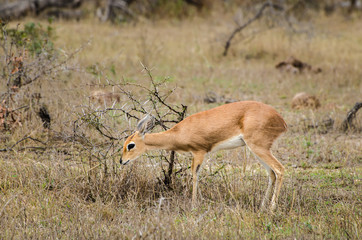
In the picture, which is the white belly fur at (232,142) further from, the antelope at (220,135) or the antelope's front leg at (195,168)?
the antelope's front leg at (195,168)

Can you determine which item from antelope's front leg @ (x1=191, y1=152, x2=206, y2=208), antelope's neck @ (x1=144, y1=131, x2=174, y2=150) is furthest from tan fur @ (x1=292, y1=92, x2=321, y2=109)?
antelope's neck @ (x1=144, y1=131, x2=174, y2=150)

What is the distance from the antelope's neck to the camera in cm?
491

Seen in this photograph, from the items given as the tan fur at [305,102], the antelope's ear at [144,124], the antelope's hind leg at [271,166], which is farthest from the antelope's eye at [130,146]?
the tan fur at [305,102]

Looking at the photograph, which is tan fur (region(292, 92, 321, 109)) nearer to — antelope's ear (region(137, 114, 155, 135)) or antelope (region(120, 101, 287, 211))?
antelope (region(120, 101, 287, 211))

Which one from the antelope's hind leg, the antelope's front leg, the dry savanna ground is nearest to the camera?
the dry savanna ground

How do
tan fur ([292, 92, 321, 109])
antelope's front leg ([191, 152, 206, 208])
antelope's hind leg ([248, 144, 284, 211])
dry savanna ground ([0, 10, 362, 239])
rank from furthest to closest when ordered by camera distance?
tan fur ([292, 92, 321, 109]) < antelope's front leg ([191, 152, 206, 208]) < antelope's hind leg ([248, 144, 284, 211]) < dry savanna ground ([0, 10, 362, 239])

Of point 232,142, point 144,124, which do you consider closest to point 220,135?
point 232,142

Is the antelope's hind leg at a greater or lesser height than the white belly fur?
lesser

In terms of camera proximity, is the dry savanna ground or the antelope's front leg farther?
the antelope's front leg

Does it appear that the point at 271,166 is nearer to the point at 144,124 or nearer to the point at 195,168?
the point at 195,168

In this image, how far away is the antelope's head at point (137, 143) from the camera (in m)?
4.83

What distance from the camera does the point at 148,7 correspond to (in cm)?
1828

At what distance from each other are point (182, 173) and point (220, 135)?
0.68 m

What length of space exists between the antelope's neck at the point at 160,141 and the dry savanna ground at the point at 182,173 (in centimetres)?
37
